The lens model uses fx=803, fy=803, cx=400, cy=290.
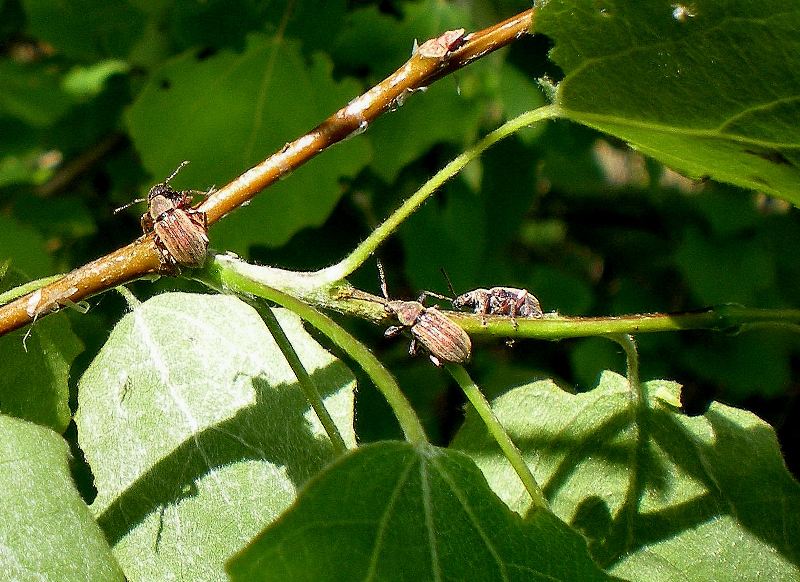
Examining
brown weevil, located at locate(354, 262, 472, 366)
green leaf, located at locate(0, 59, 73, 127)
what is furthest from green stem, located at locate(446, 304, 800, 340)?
green leaf, located at locate(0, 59, 73, 127)

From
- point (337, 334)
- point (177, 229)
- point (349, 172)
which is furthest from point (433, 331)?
point (349, 172)

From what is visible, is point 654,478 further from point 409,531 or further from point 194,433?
point 194,433

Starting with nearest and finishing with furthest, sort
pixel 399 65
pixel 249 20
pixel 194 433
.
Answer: pixel 194 433 < pixel 249 20 < pixel 399 65

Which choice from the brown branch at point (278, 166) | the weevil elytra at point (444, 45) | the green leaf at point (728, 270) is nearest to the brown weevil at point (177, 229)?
the brown branch at point (278, 166)

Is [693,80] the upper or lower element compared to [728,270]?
upper

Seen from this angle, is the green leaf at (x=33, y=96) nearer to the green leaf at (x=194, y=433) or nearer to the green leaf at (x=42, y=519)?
the green leaf at (x=194, y=433)

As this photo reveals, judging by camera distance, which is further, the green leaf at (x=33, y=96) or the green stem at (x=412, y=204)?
the green leaf at (x=33, y=96)
